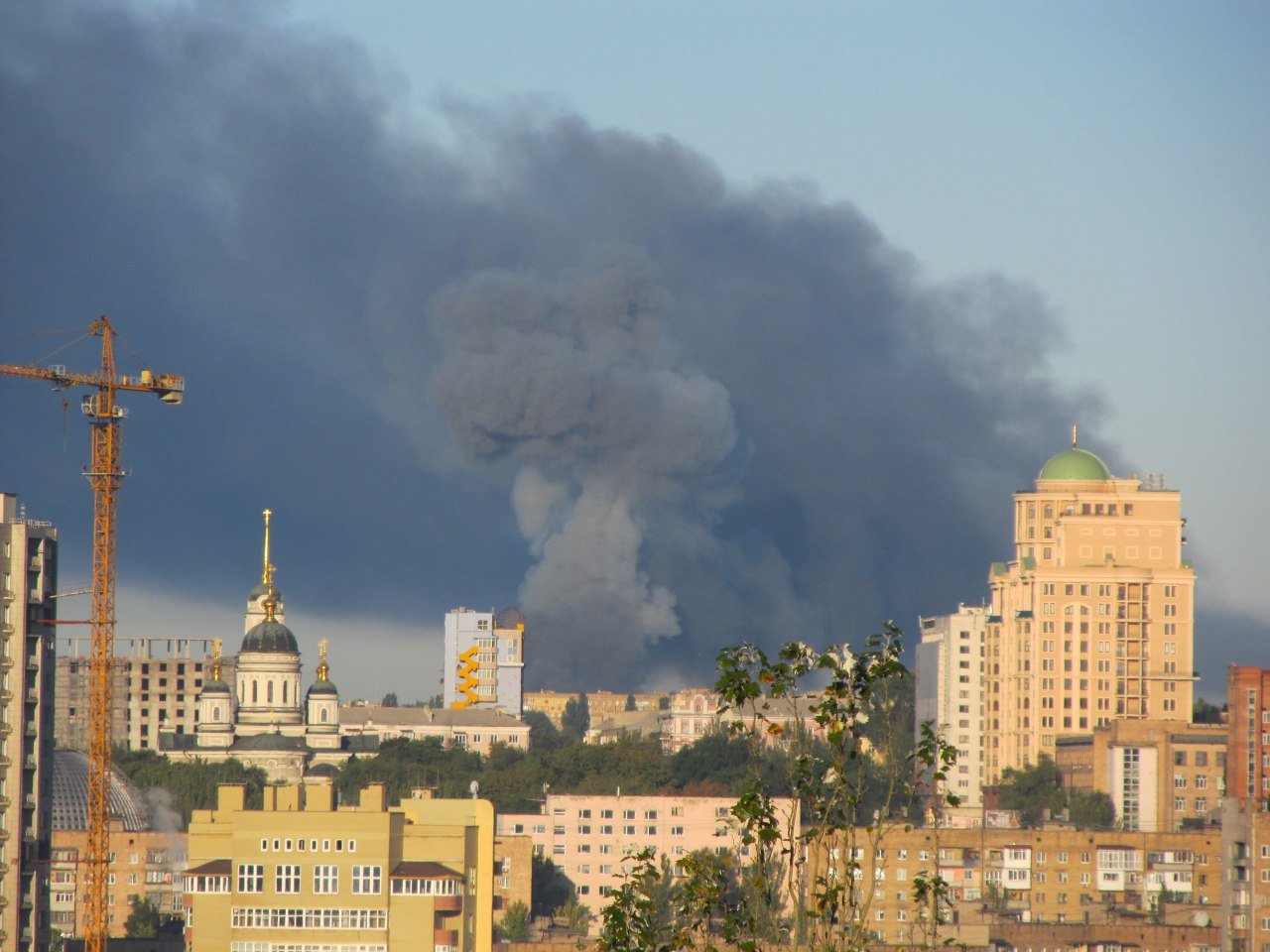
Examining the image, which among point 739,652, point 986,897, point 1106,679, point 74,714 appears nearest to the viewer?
point 739,652

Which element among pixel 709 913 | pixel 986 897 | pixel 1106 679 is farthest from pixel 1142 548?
pixel 709 913

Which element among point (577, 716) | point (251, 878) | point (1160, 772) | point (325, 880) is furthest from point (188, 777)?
point (577, 716)

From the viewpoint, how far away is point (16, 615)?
53.0 meters

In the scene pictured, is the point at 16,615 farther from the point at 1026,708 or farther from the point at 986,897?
the point at 1026,708

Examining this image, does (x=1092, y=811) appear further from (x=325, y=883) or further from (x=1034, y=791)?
(x=325, y=883)

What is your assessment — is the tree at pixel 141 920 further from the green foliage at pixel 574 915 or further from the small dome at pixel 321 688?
the small dome at pixel 321 688

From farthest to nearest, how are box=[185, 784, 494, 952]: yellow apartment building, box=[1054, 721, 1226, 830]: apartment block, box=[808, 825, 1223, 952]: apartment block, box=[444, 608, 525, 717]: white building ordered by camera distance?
box=[444, 608, 525, 717]: white building, box=[1054, 721, 1226, 830]: apartment block, box=[808, 825, 1223, 952]: apartment block, box=[185, 784, 494, 952]: yellow apartment building

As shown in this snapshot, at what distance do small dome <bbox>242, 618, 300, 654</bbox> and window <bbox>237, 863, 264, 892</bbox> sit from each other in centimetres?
8146

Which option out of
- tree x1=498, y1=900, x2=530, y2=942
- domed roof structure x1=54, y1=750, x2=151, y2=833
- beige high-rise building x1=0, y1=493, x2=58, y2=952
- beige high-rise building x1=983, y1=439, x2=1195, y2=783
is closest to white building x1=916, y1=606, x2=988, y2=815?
beige high-rise building x1=983, y1=439, x2=1195, y2=783

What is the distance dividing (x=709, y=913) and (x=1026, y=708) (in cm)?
10471

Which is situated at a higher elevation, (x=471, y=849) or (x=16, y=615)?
(x=16, y=615)

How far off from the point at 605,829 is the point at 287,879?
3424 cm

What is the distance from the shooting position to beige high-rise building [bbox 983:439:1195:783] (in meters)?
120

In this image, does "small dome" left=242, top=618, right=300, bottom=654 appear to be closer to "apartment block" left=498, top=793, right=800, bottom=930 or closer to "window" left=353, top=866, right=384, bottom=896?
"apartment block" left=498, top=793, right=800, bottom=930
